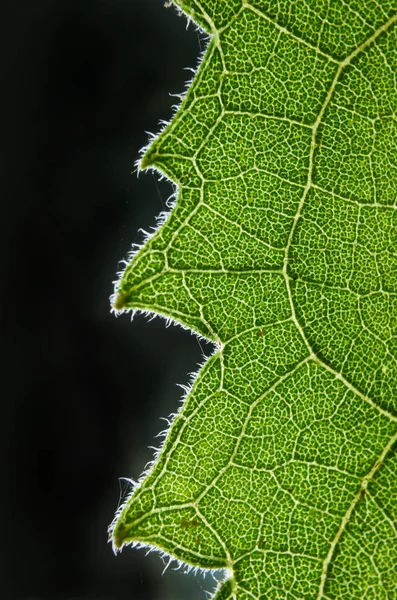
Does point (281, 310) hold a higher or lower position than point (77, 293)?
higher

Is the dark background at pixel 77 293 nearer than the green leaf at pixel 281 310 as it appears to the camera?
No

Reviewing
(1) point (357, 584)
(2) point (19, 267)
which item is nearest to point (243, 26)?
(1) point (357, 584)

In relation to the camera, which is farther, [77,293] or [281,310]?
[77,293]

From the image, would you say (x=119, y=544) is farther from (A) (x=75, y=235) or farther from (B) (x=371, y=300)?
(A) (x=75, y=235)

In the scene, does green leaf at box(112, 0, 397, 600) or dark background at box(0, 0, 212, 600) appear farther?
dark background at box(0, 0, 212, 600)
